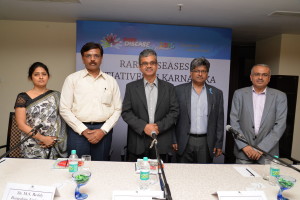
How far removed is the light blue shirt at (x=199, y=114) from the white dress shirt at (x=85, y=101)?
2.81 ft

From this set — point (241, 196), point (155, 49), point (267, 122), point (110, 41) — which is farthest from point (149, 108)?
point (110, 41)

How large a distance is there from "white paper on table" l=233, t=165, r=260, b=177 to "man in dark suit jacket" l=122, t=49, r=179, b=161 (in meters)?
0.81

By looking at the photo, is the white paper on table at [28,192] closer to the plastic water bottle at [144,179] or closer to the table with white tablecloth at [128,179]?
the table with white tablecloth at [128,179]

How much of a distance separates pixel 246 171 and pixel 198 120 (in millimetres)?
825

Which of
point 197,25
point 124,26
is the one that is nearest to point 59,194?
point 124,26

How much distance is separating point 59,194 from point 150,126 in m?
1.18

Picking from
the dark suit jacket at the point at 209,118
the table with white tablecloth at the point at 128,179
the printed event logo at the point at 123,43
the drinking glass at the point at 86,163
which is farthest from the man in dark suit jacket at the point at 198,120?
the printed event logo at the point at 123,43

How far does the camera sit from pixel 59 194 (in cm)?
146

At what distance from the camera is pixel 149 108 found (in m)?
2.63

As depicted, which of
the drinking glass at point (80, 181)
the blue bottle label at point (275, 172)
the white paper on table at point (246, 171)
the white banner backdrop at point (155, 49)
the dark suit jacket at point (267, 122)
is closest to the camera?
the drinking glass at point (80, 181)

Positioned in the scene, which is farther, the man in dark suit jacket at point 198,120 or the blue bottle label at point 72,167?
the man in dark suit jacket at point 198,120

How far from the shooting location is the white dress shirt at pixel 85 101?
246 centimetres

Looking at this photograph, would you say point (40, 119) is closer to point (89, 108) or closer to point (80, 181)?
point (89, 108)

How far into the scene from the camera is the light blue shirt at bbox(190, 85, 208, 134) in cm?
267
